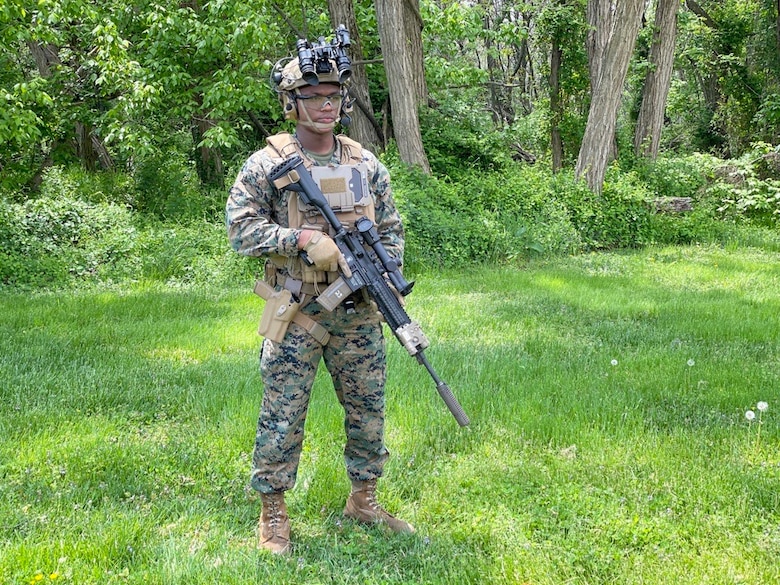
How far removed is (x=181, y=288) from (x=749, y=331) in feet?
22.2

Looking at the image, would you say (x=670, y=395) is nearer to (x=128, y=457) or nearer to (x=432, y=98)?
(x=128, y=457)

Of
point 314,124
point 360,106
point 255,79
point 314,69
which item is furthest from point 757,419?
point 360,106

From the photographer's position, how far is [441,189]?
39.1 ft

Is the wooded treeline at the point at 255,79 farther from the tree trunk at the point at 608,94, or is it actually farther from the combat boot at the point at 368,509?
the combat boot at the point at 368,509

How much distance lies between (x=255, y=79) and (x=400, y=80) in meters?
2.49

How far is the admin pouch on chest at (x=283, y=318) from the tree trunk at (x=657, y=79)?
14.4 m

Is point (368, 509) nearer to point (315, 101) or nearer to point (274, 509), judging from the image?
point (274, 509)

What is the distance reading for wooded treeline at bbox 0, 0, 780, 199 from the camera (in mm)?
11281

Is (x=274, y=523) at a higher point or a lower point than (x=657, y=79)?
lower

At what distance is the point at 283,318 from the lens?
3250mm

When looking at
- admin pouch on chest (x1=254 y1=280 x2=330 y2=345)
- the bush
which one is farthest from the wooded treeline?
admin pouch on chest (x1=254 y1=280 x2=330 y2=345)

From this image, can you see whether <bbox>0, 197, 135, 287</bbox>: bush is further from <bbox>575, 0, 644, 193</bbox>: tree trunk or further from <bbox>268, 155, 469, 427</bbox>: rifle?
<bbox>575, 0, 644, 193</bbox>: tree trunk

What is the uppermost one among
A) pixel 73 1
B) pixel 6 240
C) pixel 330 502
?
pixel 73 1

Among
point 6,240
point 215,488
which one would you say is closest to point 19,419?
point 215,488
